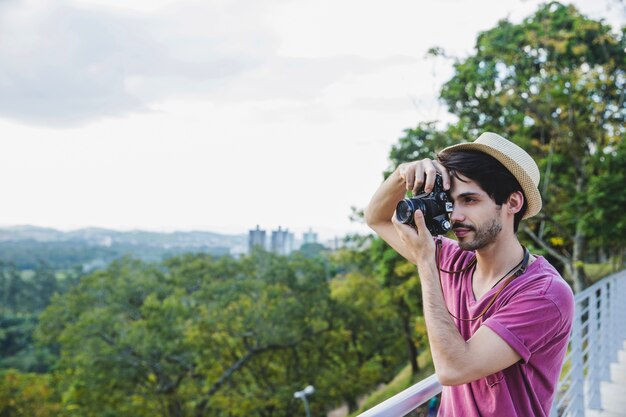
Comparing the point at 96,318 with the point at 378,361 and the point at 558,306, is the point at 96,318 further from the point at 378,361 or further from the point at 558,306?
the point at 558,306

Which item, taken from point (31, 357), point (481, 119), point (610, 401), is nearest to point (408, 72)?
point (481, 119)

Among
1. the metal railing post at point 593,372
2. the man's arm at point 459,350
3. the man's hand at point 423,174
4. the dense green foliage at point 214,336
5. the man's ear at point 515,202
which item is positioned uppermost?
the man's hand at point 423,174

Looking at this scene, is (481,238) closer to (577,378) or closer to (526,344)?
(526,344)

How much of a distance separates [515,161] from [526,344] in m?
0.42

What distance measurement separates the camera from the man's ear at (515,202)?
1225 millimetres

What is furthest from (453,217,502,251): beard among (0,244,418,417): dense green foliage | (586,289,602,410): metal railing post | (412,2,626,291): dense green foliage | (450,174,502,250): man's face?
(0,244,418,417): dense green foliage

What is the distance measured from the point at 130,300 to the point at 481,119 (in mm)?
11999

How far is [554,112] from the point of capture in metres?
8.19

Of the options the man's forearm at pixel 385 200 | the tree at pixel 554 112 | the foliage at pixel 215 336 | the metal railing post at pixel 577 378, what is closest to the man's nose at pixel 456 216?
the man's forearm at pixel 385 200

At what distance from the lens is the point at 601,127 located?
8.12 meters

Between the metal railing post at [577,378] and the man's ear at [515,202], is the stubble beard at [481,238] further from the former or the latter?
the metal railing post at [577,378]

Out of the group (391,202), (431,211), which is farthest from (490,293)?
(391,202)

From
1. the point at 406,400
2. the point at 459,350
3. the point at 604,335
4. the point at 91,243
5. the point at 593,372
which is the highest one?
the point at 459,350

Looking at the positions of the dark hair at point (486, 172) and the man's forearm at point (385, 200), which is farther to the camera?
the man's forearm at point (385, 200)
